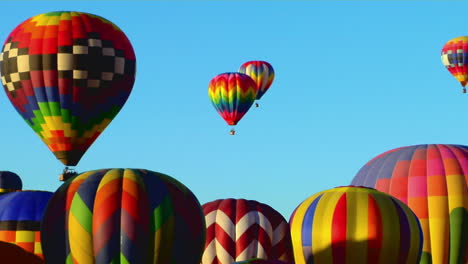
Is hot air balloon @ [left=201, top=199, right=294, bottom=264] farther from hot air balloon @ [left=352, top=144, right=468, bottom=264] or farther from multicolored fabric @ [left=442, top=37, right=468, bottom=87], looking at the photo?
multicolored fabric @ [left=442, top=37, right=468, bottom=87]

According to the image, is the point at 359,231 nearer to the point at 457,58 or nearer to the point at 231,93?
the point at 231,93

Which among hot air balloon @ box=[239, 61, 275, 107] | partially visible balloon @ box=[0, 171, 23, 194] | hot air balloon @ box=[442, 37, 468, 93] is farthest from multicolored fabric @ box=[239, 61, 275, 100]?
partially visible balloon @ box=[0, 171, 23, 194]

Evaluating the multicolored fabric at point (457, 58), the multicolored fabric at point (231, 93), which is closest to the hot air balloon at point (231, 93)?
the multicolored fabric at point (231, 93)

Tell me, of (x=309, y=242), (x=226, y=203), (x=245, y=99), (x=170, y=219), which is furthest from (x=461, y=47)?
(x=170, y=219)

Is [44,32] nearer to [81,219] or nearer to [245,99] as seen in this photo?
[81,219]

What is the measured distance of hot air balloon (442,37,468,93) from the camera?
198ft

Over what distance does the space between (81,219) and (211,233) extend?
11.0m

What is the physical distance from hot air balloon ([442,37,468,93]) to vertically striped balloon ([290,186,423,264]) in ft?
105

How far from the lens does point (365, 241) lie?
28812mm

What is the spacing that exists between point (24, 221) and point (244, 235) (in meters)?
6.38

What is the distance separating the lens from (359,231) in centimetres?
2891

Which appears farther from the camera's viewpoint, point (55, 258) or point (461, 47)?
point (461, 47)

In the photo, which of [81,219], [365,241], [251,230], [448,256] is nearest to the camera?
[81,219]

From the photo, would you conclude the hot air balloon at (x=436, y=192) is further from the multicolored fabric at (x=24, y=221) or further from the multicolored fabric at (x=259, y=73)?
the multicolored fabric at (x=259, y=73)
